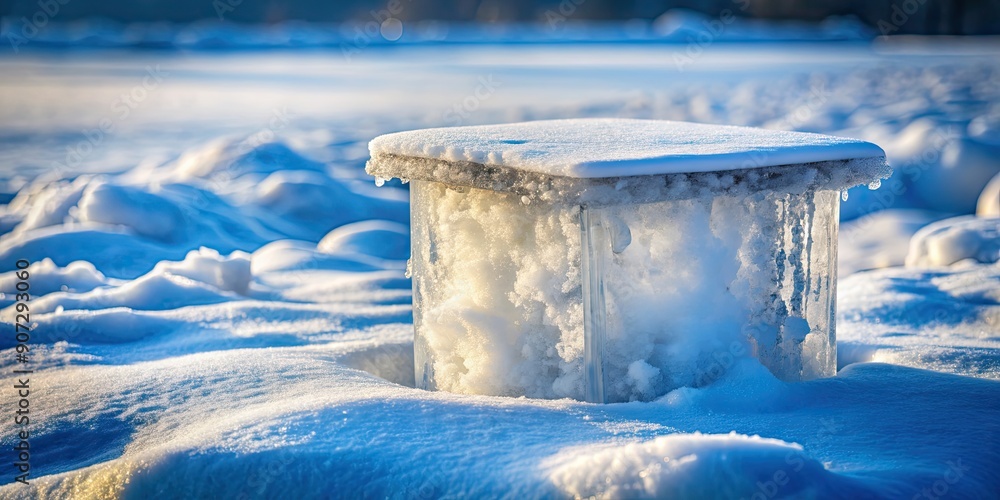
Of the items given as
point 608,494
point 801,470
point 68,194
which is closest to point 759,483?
point 801,470

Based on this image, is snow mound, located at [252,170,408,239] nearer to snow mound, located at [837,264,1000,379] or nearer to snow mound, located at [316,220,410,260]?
snow mound, located at [316,220,410,260]

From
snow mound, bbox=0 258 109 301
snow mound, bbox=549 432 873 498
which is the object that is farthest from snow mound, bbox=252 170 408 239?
snow mound, bbox=549 432 873 498

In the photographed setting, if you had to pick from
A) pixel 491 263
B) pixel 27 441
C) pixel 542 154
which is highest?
pixel 542 154

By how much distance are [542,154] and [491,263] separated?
1.03 feet

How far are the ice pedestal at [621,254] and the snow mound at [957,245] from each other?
199 centimetres

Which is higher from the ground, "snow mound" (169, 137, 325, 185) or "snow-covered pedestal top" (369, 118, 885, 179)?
"snow mound" (169, 137, 325, 185)

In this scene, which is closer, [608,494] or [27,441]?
[608,494]

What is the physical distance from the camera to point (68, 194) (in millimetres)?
4652

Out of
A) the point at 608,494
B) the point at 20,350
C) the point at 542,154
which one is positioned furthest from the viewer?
the point at 20,350

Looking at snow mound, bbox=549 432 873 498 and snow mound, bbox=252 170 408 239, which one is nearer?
snow mound, bbox=549 432 873 498

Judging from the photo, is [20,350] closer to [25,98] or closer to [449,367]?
[449,367]

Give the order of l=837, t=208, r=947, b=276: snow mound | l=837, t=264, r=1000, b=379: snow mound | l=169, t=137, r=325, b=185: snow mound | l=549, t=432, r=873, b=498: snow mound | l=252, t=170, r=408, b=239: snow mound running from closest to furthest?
l=549, t=432, r=873, b=498: snow mound
l=837, t=264, r=1000, b=379: snow mound
l=837, t=208, r=947, b=276: snow mound
l=252, t=170, r=408, b=239: snow mound
l=169, t=137, r=325, b=185: snow mound

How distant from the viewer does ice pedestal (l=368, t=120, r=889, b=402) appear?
6.28 ft

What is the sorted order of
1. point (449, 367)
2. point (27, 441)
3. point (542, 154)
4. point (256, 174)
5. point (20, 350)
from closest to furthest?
point (542, 154), point (27, 441), point (449, 367), point (20, 350), point (256, 174)
